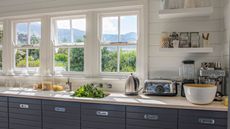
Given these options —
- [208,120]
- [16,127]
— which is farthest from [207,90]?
[16,127]

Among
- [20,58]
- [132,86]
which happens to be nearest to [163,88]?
[132,86]

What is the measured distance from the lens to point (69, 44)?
321 centimetres

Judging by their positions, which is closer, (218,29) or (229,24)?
(229,24)

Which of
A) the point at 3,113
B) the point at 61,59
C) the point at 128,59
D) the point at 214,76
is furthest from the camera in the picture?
the point at 61,59

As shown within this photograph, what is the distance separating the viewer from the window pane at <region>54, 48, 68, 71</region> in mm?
3262

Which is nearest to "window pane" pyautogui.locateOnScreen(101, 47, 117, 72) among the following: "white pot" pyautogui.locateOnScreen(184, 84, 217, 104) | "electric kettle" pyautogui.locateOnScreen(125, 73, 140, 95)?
"electric kettle" pyautogui.locateOnScreen(125, 73, 140, 95)

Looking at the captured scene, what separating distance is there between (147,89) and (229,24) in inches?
44.7

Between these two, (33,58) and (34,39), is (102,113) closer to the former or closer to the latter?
(33,58)

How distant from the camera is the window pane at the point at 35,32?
11.2ft

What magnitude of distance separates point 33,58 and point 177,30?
2.37m

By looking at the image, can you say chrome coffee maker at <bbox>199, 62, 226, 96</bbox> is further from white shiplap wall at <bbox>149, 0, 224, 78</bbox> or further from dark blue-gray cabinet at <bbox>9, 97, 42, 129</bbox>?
dark blue-gray cabinet at <bbox>9, 97, 42, 129</bbox>

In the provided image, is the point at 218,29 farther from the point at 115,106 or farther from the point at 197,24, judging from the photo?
the point at 115,106

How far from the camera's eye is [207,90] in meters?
1.92

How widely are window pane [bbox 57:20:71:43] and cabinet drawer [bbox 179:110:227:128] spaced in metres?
2.09
